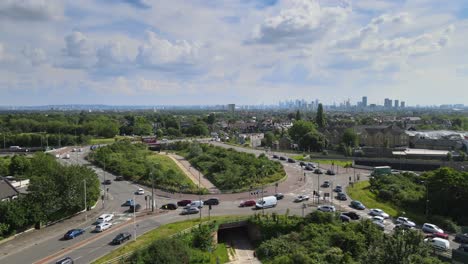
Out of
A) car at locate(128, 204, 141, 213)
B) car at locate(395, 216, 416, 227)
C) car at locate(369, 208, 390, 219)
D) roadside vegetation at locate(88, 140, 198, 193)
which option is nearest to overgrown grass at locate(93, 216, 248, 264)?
car at locate(128, 204, 141, 213)

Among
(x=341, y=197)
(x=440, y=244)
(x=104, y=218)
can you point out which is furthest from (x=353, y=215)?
(x=104, y=218)

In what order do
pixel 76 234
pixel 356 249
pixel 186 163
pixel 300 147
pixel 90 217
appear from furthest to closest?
pixel 300 147, pixel 186 163, pixel 90 217, pixel 76 234, pixel 356 249

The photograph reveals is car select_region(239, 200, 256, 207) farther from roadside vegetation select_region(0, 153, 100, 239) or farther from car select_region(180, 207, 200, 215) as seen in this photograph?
roadside vegetation select_region(0, 153, 100, 239)

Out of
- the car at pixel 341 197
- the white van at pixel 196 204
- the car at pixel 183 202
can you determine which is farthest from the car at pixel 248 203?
the car at pixel 341 197

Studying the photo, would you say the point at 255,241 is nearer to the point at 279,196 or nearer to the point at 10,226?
the point at 279,196

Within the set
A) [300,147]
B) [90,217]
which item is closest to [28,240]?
[90,217]

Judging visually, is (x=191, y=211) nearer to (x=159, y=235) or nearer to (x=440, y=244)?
(x=159, y=235)

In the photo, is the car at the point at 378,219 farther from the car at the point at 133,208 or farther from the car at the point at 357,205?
the car at the point at 133,208
